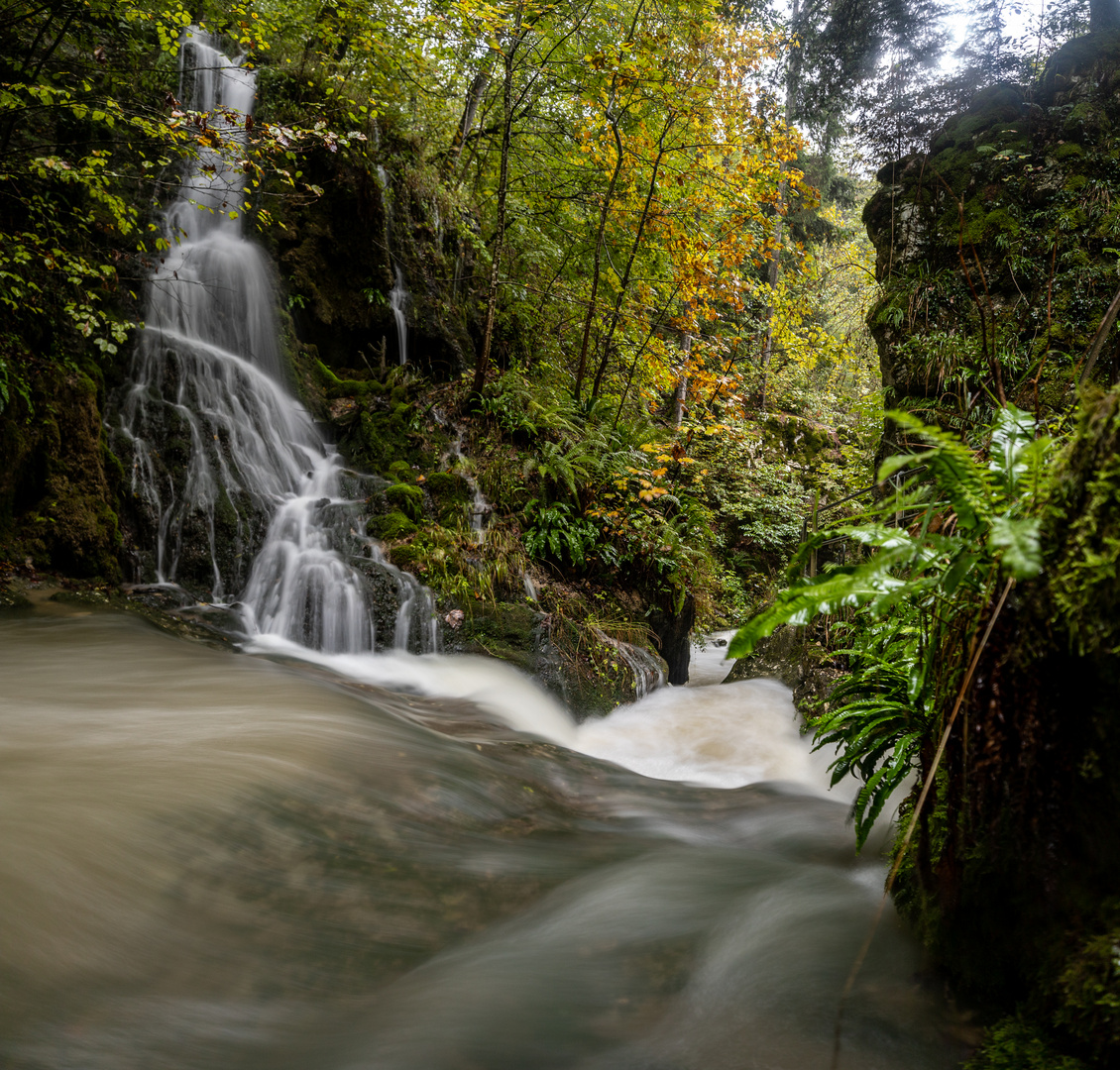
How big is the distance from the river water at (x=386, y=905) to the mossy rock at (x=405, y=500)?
3.93 m

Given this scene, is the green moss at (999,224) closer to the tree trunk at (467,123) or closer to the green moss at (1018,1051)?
the green moss at (1018,1051)

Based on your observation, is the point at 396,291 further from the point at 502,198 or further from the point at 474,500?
the point at 474,500

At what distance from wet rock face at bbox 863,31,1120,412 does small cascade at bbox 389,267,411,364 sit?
6640mm

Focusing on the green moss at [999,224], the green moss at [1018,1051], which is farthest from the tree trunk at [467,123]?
the green moss at [1018,1051]

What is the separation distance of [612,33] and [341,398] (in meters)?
6.61

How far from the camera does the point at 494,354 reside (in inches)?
430

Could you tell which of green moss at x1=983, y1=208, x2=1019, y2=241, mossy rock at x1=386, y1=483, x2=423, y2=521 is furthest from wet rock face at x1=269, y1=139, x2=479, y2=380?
green moss at x1=983, y1=208, x2=1019, y2=241

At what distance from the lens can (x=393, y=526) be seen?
7676 millimetres

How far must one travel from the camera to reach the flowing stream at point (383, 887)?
1701 mm

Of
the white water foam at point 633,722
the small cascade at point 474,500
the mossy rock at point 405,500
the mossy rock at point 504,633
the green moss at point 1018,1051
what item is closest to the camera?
the green moss at point 1018,1051

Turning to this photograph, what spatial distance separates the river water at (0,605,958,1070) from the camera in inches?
66.6

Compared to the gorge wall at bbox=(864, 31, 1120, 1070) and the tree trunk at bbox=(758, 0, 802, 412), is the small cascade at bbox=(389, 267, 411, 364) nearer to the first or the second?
the tree trunk at bbox=(758, 0, 802, 412)

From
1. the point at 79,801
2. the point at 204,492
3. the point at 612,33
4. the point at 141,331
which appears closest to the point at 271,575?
the point at 204,492

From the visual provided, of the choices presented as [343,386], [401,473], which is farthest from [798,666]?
[343,386]
